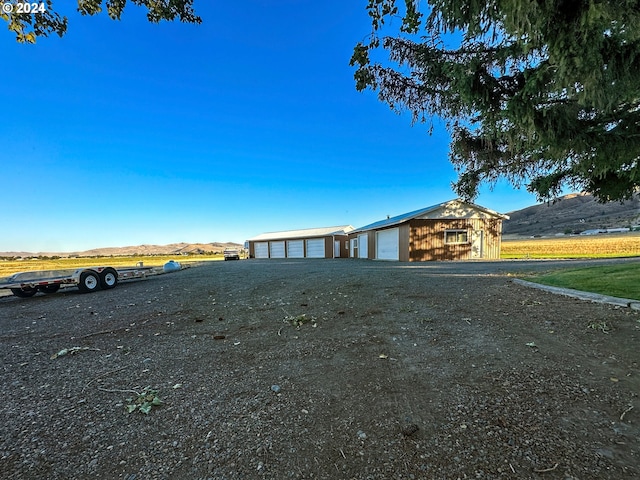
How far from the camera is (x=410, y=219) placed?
1833 cm

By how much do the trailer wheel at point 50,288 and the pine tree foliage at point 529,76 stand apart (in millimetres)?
10518

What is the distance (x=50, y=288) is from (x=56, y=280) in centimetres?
104

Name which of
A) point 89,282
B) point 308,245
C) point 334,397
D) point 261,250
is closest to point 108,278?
point 89,282

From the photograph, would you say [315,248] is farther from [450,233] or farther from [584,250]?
[584,250]

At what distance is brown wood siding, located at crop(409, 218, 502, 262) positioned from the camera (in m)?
18.5

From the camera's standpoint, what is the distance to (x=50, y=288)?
9383mm

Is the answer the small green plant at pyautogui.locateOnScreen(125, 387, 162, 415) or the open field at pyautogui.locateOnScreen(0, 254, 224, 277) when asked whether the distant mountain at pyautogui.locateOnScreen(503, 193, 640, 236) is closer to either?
the open field at pyautogui.locateOnScreen(0, 254, 224, 277)

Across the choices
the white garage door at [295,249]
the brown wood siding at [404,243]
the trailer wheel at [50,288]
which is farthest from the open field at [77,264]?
the brown wood siding at [404,243]

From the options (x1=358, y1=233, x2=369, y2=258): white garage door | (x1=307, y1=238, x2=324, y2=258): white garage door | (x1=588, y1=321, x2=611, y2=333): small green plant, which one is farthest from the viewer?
(x1=307, y1=238, x2=324, y2=258): white garage door

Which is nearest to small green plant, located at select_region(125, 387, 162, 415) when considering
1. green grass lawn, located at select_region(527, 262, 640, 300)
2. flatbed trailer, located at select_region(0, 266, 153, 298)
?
green grass lawn, located at select_region(527, 262, 640, 300)

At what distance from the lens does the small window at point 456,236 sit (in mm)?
18750

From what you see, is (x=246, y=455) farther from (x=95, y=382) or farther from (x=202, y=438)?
(x=95, y=382)

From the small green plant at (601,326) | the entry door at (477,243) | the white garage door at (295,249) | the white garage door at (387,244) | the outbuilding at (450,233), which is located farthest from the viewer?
the white garage door at (295,249)

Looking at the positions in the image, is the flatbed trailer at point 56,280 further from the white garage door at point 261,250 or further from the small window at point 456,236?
the white garage door at point 261,250
